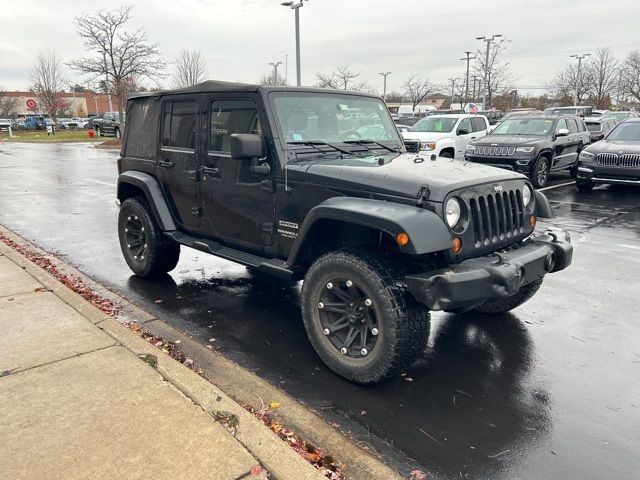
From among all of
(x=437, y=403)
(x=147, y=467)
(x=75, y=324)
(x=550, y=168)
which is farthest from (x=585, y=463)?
(x=550, y=168)

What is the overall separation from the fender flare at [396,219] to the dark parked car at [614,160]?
9.61 m

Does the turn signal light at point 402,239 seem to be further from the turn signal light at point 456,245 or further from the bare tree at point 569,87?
the bare tree at point 569,87

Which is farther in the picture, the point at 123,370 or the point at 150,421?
the point at 123,370

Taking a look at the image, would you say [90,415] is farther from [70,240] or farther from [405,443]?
[70,240]

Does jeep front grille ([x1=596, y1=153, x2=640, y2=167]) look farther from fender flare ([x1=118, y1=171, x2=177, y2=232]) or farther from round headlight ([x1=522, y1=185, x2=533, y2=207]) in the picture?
fender flare ([x1=118, y1=171, x2=177, y2=232])

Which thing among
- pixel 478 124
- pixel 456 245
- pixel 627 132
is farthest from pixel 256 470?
pixel 478 124

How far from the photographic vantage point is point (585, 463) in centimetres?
266

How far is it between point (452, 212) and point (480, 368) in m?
1.25

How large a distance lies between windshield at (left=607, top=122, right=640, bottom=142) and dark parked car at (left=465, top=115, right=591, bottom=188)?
1.01m

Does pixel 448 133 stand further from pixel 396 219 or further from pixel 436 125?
pixel 396 219

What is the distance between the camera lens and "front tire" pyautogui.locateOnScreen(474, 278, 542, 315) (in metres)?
4.14

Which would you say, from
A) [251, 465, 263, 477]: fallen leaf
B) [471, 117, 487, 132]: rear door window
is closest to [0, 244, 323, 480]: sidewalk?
[251, 465, 263, 477]: fallen leaf

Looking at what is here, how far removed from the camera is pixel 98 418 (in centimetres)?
283

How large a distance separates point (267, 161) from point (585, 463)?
284 cm
